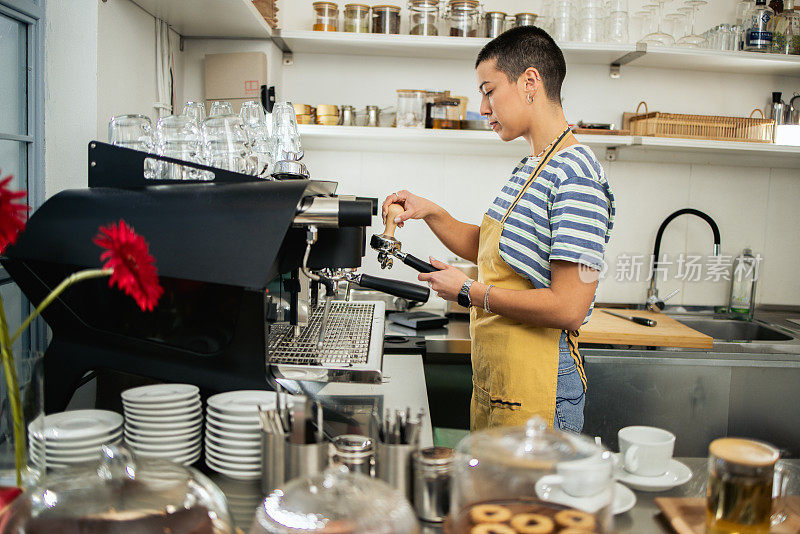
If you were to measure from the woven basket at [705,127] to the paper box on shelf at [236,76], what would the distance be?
1537 mm

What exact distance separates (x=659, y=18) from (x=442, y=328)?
1.61 m

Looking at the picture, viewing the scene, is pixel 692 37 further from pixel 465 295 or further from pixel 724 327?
pixel 465 295

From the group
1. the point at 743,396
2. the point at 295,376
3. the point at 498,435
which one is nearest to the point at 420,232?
the point at 743,396

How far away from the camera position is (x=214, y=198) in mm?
1055

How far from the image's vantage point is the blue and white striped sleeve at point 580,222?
4.56 feet

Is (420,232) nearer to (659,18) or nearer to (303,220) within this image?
(659,18)

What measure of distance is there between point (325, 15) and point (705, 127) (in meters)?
1.61

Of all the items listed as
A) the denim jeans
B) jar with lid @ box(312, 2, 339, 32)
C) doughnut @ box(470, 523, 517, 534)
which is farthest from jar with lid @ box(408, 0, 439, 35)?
doughnut @ box(470, 523, 517, 534)

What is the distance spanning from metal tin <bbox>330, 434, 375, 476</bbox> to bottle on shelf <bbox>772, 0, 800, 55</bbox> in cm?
272

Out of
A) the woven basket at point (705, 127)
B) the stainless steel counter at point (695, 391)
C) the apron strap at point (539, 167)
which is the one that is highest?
the woven basket at point (705, 127)

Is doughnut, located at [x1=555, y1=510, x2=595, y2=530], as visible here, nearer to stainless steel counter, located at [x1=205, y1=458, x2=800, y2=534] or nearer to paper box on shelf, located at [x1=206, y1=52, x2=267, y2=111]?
stainless steel counter, located at [x1=205, y1=458, x2=800, y2=534]

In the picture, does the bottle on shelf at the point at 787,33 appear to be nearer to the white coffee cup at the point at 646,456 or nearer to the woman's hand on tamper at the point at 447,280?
the woman's hand on tamper at the point at 447,280

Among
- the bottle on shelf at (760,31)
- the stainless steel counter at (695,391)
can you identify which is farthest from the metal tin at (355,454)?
the bottle on shelf at (760,31)

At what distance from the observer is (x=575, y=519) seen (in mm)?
756
